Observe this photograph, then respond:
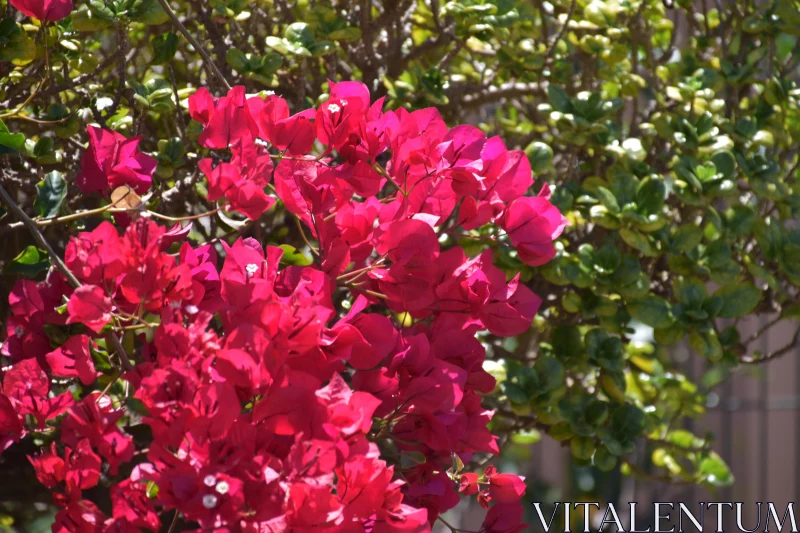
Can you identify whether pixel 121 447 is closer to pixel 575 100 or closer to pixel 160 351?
pixel 160 351

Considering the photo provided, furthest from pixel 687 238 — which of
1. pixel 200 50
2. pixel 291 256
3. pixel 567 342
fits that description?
pixel 200 50

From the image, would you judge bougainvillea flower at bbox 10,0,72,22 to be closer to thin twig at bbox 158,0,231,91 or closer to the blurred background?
thin twig at bbox 158,0,231,91

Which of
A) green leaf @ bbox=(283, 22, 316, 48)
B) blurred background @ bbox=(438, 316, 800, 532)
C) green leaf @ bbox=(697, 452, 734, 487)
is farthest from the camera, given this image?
blurred background @ bbox=(438, 316, 800, 532)

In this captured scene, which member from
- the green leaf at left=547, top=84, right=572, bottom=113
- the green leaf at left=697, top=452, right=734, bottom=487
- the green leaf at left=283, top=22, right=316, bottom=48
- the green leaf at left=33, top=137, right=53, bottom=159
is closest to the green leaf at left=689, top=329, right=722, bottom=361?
the green leaf at left=547, top=84, right=572, bottom=113

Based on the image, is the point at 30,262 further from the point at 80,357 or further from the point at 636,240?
the point at 636,240

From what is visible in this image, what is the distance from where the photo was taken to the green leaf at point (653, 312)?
1188 millimetres

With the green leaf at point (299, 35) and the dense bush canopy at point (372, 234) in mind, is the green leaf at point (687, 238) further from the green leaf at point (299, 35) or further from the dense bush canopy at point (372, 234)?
the green leaf at point (299, 35)

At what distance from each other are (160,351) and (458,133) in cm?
36

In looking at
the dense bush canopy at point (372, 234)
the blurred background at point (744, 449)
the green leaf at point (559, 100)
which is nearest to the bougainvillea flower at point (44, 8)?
the dense bush canopy at point (372, 234)

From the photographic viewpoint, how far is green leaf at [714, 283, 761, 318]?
1209 mm

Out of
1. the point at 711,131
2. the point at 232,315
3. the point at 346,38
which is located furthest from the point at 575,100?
the point at 232,315

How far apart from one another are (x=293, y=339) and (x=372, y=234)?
18cm

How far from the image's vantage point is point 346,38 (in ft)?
3.81

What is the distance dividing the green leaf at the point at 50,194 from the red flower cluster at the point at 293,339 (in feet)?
0.19
